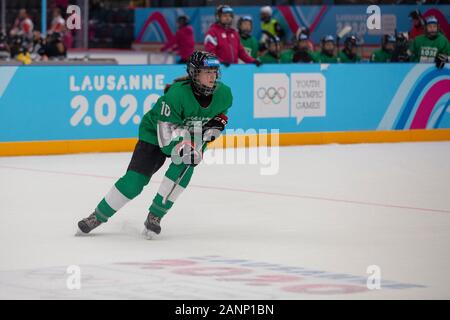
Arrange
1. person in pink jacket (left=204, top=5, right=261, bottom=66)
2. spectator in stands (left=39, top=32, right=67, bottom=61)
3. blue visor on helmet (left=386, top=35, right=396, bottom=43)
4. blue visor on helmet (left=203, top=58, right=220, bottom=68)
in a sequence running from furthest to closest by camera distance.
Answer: spectator in stands (left=39, top=32, right=67, bottom=61)
blue visor on helmet (left=386, top=35, right=396, bottom=43)
person in pink jacket (left=204, top=5, right=261, bottom=66)
blue visor on helmet (left=203, top=58, right=220, bottom=68)

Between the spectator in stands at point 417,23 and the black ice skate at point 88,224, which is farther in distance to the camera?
the spectator in stands at point 417,23

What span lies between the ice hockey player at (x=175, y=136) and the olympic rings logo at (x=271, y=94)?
714 cm

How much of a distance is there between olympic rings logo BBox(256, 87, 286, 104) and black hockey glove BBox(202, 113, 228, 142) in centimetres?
722

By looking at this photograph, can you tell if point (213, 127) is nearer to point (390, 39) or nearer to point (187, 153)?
point (187, 153)

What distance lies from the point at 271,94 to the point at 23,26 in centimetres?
1166

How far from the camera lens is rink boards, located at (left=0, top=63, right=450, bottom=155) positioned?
46.8 ft

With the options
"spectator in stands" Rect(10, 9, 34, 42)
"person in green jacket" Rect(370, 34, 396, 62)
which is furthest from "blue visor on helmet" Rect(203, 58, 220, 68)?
"spectator in stands" Rect(10, 9, 34, 42)

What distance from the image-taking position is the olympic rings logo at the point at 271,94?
1582 centimetres

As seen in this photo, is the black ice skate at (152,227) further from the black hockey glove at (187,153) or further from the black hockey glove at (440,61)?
the black hockey glove at (440,61)

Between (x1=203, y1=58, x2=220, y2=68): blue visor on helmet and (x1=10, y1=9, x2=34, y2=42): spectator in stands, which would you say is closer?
(x1=203, y1=58, x2=220, y2=68): blue visor on helmet

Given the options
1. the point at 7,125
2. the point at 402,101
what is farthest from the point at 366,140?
the point at 7,125

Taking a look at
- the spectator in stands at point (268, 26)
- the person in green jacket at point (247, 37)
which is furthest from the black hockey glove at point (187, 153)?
the spectator in stands at point (268, 26)

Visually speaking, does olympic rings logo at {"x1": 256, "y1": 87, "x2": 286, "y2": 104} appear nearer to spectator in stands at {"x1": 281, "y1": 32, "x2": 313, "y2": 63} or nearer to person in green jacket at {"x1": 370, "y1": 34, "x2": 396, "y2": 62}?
spectator in stands at {"x1": 281, "y1": 32, "x2": 313, "y2": 63}

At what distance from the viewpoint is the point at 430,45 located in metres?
17.3
